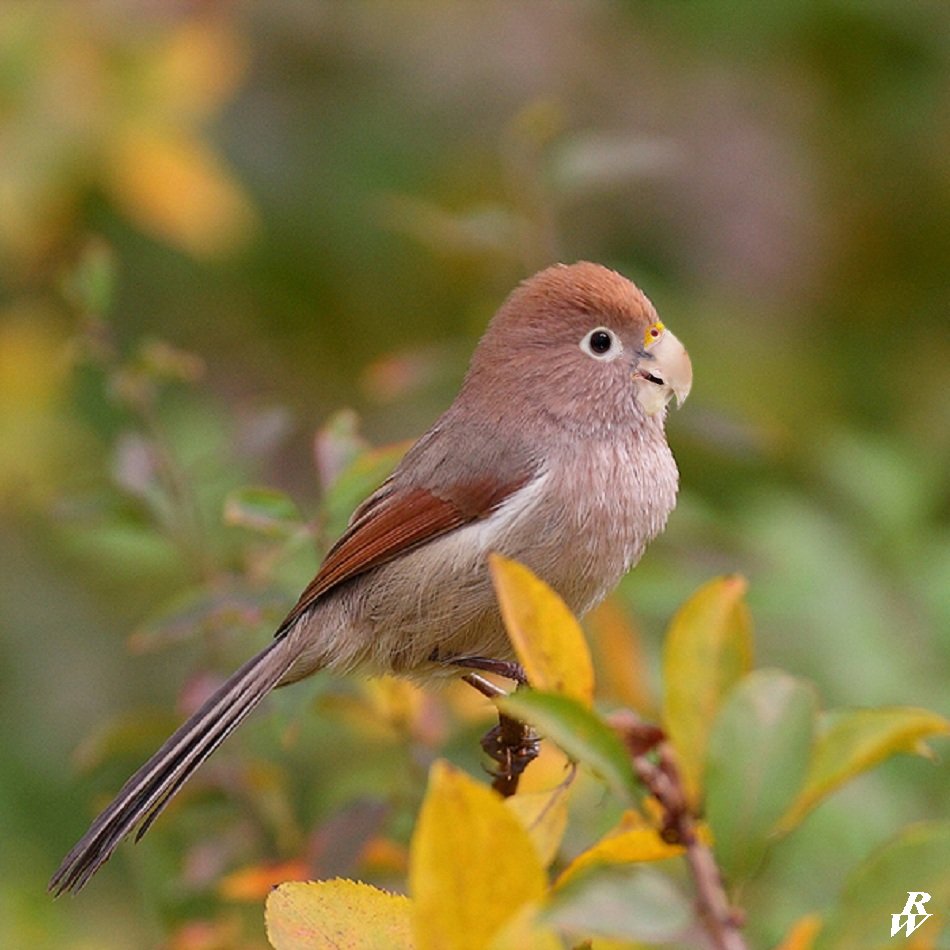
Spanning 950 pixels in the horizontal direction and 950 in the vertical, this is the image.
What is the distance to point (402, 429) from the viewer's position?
568 cm

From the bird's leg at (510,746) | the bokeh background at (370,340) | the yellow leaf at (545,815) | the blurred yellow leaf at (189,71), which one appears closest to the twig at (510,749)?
the bird's leg at (510,746)

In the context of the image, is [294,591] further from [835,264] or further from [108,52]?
[835,264]

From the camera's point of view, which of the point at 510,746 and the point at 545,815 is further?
the point at 510,746

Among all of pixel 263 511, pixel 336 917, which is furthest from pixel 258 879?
pixel 336 917

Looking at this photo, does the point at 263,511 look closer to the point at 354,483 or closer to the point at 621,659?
the point at 354,483

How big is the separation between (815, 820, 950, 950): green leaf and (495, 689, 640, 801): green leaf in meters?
0.26

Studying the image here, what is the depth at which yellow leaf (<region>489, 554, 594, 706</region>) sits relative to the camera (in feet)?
5.24

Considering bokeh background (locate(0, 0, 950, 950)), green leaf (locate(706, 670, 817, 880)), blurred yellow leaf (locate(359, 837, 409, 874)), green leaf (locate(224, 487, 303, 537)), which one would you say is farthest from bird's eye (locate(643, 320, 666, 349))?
green leaf (locate(706, 670, 817, 880))

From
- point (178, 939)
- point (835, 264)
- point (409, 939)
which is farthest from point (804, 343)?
point (409, 939)

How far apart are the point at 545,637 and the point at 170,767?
4.12 feet

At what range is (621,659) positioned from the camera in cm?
319

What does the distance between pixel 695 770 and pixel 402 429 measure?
4255 mm

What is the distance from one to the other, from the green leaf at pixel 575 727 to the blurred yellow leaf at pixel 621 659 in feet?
5.51

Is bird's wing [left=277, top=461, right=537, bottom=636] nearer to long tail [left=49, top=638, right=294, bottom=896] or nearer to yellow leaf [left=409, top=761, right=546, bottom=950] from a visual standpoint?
long tail [left=49, top=638, right=294, bottom=896]
